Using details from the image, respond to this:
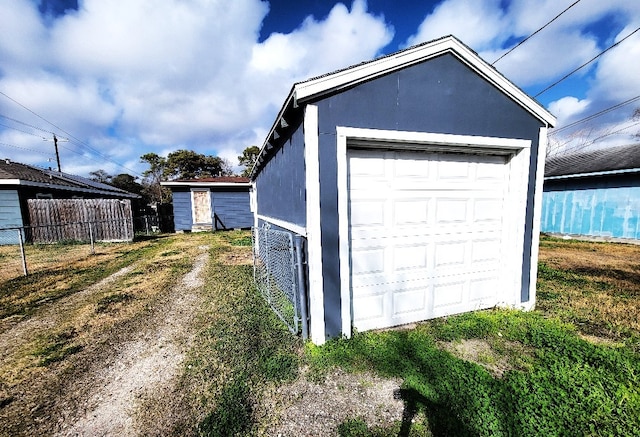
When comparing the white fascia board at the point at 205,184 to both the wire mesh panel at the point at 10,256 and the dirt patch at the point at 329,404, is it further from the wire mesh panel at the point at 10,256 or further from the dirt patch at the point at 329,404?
the dirt patch at the point at 329,404

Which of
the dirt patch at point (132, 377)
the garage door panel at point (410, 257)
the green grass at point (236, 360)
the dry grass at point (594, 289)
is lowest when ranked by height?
the dry grass at point (594, 289)

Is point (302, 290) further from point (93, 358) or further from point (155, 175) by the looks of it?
point (155, 175)

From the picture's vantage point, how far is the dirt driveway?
218 centimetres

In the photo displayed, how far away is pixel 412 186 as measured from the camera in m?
3.48

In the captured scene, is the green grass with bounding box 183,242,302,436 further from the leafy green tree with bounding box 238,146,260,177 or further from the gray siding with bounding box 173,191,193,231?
the leafy green tree with bounding box 238,146,260,177

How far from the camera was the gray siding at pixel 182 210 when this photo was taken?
14.4m

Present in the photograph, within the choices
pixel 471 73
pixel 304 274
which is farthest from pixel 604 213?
pixel 304 274

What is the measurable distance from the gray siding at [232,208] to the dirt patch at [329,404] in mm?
13682

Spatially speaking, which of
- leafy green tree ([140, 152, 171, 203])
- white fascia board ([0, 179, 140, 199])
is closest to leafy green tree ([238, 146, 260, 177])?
leafy green tree ([140, 152, 171, 203])

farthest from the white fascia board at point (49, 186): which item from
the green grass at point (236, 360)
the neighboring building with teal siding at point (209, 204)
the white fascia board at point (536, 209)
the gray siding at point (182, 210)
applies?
the white fascia board at point (536, 209)

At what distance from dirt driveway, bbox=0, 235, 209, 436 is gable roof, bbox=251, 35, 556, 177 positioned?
3.27 meters

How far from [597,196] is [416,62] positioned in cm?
1269

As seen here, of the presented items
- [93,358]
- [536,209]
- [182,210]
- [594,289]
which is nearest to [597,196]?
[594,289]

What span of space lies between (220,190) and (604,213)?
59.3 ft
